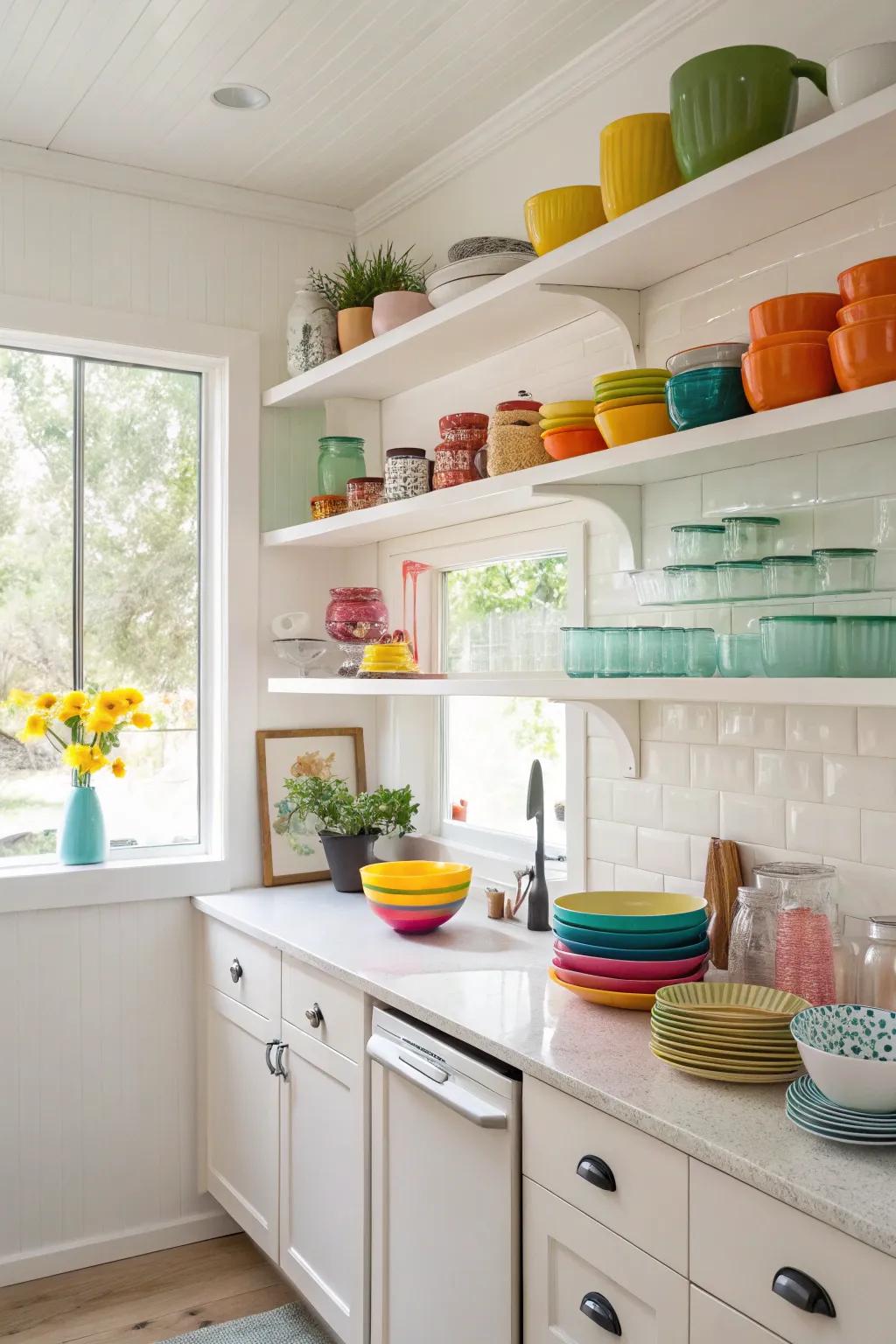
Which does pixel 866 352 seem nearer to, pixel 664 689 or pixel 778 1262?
pixel 664 689

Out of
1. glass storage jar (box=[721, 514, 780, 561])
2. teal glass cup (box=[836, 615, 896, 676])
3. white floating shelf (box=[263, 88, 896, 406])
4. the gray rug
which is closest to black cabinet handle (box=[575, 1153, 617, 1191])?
teal glass cup (box=[836, 615, 896, 676])

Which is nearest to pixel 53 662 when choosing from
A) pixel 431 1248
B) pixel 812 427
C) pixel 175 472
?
pixel 175 472

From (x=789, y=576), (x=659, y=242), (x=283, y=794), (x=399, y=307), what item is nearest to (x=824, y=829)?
(x=789, y=576)

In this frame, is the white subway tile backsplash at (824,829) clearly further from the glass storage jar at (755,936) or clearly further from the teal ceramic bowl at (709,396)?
the teal ceramic bowl at (709,396)

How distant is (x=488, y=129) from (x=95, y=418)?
1.28 metres

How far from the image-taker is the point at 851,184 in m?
1.78

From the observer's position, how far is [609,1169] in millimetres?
1554

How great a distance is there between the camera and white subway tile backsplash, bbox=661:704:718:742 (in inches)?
85.7

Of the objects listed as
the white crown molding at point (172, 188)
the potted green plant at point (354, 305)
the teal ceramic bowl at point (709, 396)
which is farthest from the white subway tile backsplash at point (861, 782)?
the white crown molding at point (172, 188)

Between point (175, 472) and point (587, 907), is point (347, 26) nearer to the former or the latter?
point (175, 472)

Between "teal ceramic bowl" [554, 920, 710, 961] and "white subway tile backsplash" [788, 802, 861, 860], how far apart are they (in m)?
0.25

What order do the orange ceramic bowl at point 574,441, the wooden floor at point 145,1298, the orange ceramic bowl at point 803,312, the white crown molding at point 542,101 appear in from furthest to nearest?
1. the wooden floor at point 145,1298
2. the white crown molding at point 542,101
3. the orange ceramic bowl at point 574,441
4. the orange ceramic bowl at point 803,312

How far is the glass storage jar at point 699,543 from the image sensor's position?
2043 millimetres

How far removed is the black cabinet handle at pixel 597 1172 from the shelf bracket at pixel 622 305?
1500 mm
